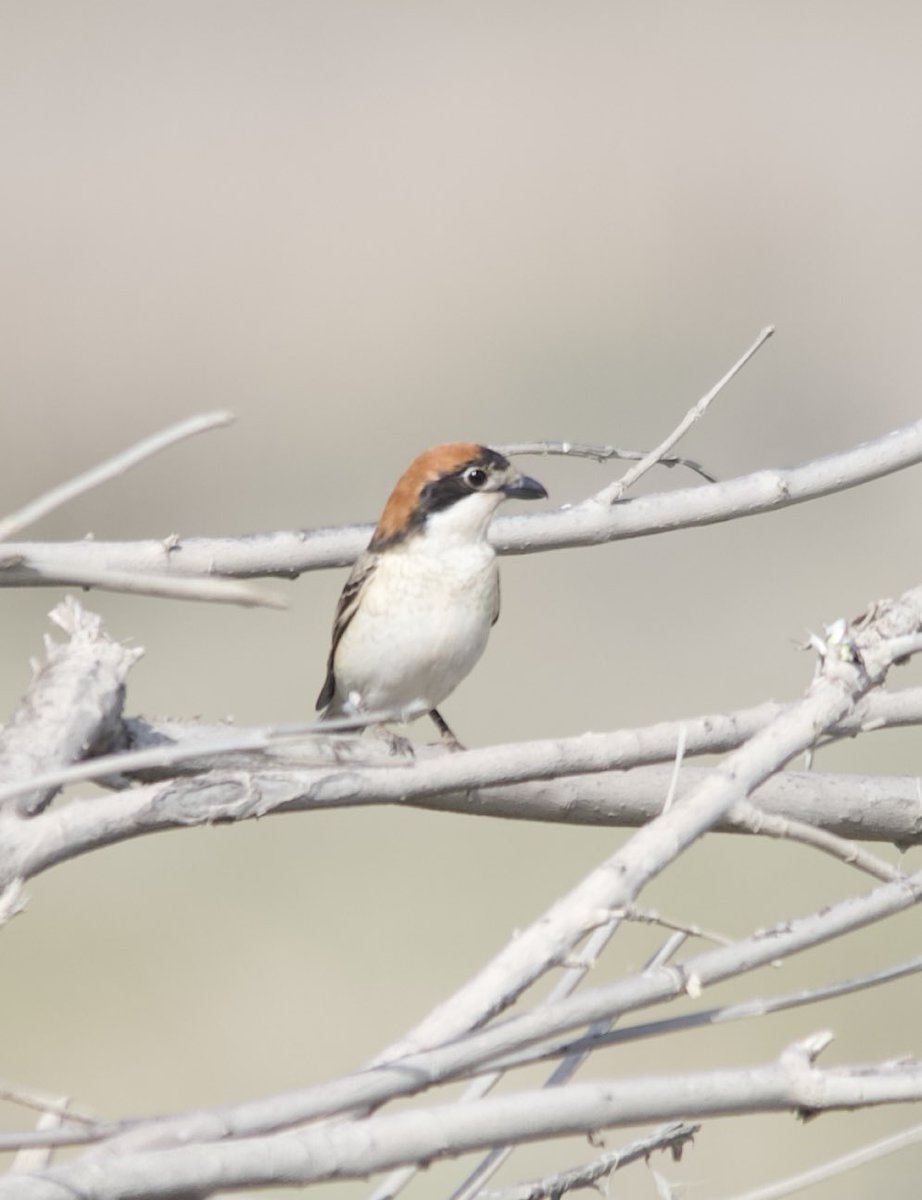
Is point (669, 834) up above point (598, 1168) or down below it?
above

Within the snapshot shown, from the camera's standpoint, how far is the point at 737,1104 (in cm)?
144

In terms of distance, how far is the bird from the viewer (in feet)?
12.5

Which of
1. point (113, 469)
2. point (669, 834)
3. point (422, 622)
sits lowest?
point (669, 834)

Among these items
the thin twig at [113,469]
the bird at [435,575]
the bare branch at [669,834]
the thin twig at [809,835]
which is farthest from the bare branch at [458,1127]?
the bird at [435,575]

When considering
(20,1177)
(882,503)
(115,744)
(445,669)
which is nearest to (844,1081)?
(20,1177)

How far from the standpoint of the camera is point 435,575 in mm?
3832

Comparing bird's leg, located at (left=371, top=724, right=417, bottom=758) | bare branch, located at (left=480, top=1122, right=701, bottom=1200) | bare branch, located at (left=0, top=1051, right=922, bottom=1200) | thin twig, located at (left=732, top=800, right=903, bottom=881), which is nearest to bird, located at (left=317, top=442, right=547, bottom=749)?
bird's leg, located at (left=371, top=724, right=417, bottom=758)

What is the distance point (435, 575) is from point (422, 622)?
0.38 ft

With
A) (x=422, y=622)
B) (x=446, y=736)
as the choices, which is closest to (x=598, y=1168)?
(x=422, y=622)

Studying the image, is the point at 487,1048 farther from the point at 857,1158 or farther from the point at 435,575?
the point at 435,575

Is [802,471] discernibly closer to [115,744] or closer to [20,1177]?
[115,744]

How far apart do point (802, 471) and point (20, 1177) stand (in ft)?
5.76

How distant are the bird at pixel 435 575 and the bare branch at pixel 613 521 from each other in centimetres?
102

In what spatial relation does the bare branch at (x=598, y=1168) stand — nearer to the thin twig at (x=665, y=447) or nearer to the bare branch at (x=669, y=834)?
the bare branch at (x=669, y=834)
